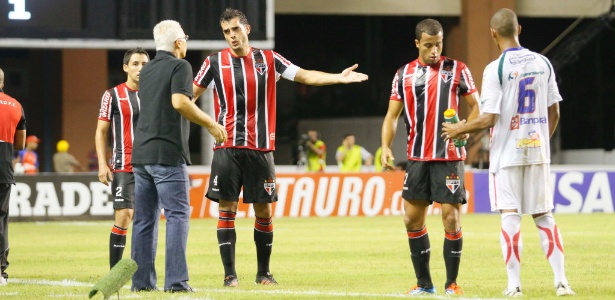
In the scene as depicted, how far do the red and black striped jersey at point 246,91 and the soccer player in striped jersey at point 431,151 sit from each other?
54.1 inches

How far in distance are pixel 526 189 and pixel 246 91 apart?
2920mm

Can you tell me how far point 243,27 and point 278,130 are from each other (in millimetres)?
33701

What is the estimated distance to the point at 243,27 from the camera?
34.4ft

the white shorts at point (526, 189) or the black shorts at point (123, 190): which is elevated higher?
the white shorts at point (526, 189)

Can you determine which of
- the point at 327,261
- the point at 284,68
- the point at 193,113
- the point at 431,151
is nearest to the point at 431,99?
the point at 431,151

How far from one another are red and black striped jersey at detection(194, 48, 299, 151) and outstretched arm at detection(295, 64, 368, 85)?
0.58ft

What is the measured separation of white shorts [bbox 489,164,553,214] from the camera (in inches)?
345

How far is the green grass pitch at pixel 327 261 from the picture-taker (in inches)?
388

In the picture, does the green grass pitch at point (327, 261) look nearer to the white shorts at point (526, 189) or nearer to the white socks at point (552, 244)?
the white socks at point (552, 244)

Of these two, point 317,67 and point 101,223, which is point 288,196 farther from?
point 317,67

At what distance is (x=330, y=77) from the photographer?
10180 millimetres

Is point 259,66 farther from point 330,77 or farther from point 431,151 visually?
point 431,151

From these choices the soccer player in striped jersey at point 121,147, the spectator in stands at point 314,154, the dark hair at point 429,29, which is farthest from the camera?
the spectator in stands at point 314,154

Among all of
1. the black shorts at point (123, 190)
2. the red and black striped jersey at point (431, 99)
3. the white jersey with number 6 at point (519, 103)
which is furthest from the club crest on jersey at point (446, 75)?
the black shorts at point (123, 190)
